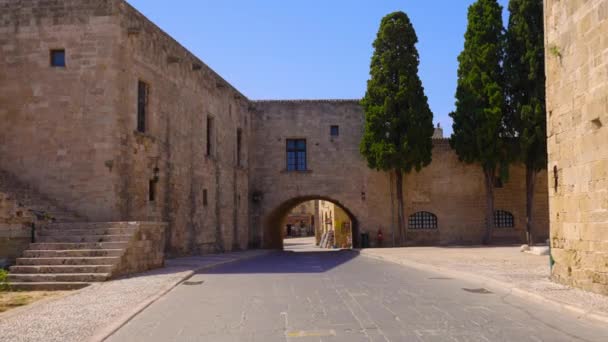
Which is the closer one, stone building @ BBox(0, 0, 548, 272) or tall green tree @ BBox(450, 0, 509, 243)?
stone building @ BBox(0, 0, 548, 272)

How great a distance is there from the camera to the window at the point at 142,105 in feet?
61.7

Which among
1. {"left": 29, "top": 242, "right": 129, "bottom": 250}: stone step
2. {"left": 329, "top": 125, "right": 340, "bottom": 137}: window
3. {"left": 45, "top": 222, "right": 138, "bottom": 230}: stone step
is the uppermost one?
{"left": 329, "top": 125, "right": 340, "bottom": 137}: window

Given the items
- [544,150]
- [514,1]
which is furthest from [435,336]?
[514,1]

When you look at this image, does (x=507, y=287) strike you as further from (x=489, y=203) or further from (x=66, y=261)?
(x=489, y=203)

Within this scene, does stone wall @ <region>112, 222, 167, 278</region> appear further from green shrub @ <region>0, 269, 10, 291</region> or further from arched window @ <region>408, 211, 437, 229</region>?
arched window @ <region>408, 211, 437, 229</region>

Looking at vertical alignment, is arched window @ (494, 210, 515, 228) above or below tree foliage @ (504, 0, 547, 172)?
below

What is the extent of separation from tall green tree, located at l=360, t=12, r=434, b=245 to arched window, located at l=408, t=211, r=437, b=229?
2611mm

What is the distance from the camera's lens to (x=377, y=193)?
29.8m

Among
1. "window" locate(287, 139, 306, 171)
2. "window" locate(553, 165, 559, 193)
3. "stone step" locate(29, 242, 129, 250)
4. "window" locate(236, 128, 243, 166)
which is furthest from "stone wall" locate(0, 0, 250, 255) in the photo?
"window" locate(287, 139, 306, 171)

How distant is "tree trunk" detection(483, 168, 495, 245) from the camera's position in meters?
28.6

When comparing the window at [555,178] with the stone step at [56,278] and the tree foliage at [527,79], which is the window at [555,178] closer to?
the stone step at [56,278]

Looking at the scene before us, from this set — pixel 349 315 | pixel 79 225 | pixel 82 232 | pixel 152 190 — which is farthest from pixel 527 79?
pixel 349 315

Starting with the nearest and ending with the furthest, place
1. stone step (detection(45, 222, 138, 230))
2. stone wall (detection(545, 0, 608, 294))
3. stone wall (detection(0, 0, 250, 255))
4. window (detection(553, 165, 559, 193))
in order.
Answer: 1. stone wall (detection(545, 0, 608, 294))
2. window (detection(553, 165, 559, 193))
3. stone step (detection(45, 222, 138, 230))
4. stone wall (detection(0, 0, 250, 255))

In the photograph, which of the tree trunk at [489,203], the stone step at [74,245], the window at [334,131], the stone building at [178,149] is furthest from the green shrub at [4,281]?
the tree trunk at [489,203]
